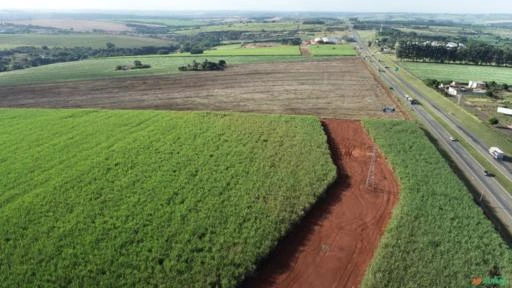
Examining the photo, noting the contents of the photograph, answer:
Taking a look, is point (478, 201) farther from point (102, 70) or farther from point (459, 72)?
point (102, 70)

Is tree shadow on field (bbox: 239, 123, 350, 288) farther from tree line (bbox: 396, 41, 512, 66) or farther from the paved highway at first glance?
tree line (bbox: 396, 41, 512, 66)

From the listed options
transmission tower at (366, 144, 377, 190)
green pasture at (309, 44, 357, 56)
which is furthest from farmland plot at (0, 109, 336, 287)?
green pasture at (309, 44, 357, 56)

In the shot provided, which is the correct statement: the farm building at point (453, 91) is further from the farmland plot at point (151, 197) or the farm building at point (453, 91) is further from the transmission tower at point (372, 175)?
the transmission tower at point (372, 175)

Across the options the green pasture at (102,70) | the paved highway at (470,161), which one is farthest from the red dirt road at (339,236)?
the green pasture at (102,70)

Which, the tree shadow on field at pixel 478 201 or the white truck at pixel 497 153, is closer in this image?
the tree shadow on field at pixel 478 201

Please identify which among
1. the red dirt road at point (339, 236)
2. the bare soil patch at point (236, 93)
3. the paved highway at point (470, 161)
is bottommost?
the paved highway at point (470, 161)

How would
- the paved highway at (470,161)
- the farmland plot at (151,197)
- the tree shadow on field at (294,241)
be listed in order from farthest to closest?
the paved highway at (470,161)
the tree shadow on field at (294,241)
the farmland plot at (151,197)

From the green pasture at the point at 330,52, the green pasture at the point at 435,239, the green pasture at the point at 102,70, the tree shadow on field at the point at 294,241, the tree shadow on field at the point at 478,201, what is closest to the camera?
the green pasture at the point at 435,239
